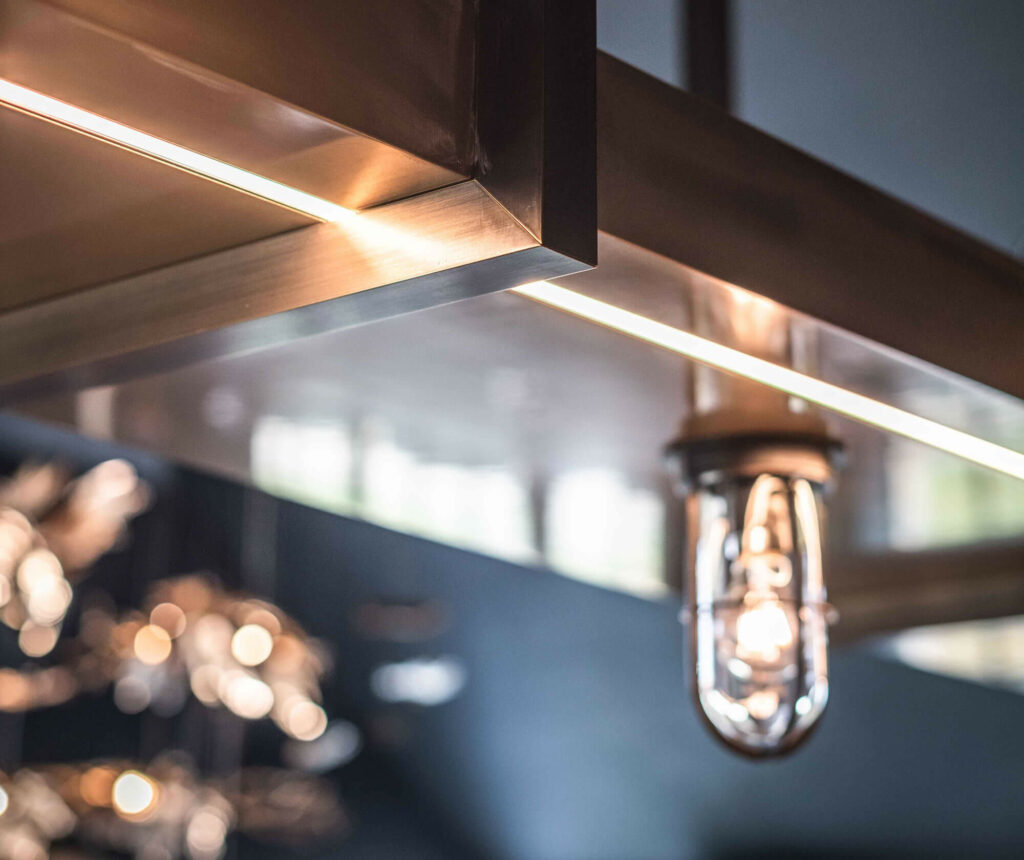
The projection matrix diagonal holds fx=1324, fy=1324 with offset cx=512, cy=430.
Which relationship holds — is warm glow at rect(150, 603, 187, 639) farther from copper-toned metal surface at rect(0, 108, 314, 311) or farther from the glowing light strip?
the glowing light strip

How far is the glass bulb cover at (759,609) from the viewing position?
0.94 metres

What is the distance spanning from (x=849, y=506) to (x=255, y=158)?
76cm

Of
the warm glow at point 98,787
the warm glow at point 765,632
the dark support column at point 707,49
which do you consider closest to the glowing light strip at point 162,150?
the dark support column at point 707,49

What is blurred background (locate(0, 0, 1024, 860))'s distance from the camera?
3.05 ft

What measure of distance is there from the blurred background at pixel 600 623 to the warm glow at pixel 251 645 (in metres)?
0.81

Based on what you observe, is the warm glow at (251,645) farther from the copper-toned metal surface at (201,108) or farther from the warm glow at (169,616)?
the copper-toned metal surface at (201,108)

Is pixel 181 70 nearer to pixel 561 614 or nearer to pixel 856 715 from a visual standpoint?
pixel 856 715

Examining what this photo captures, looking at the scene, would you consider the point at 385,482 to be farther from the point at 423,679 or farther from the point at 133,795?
the point at 423,679

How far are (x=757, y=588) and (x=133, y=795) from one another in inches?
140

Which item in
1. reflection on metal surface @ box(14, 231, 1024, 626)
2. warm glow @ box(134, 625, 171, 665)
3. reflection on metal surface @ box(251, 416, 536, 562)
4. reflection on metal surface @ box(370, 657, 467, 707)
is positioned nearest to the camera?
reflection on metal surface @ box(14, 231, 1024, 626)

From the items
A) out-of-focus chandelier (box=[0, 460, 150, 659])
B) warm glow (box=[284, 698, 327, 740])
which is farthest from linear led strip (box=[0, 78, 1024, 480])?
warm glow (box=[284, 698, 327, 740])

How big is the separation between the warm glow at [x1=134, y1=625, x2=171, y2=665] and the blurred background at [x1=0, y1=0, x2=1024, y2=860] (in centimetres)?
104

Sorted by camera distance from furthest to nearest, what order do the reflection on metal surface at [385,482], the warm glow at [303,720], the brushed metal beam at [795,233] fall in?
the warm glow at [303,720], the reflection on metal surface at [385,482], the brushed metal beam at [795,233]

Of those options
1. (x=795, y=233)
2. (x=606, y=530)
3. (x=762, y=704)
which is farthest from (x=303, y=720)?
(x=795, y=233)
